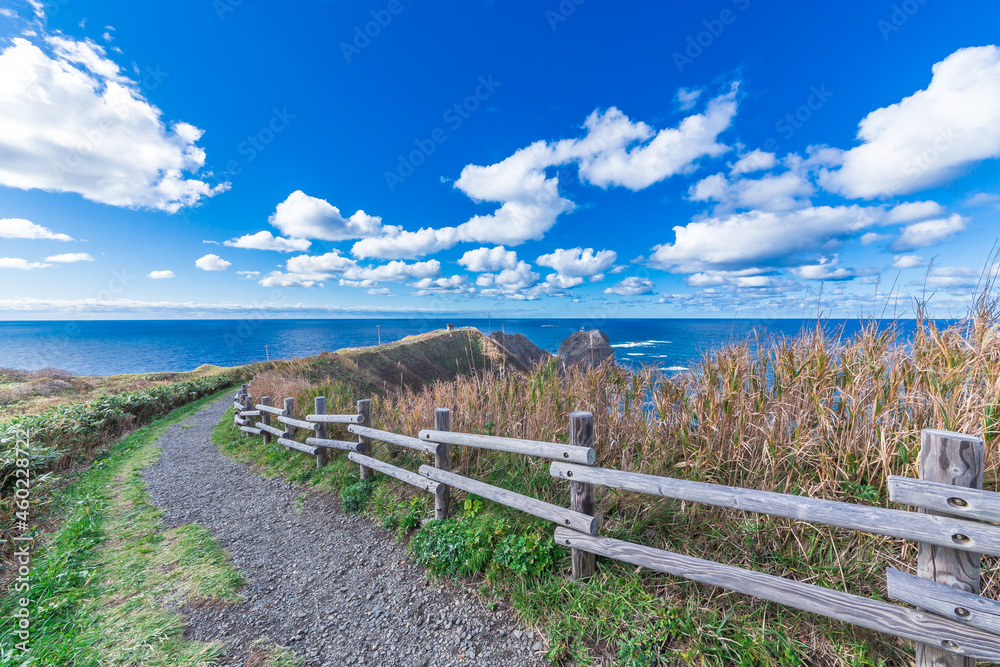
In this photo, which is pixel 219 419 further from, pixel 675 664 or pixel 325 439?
pixel 675 664

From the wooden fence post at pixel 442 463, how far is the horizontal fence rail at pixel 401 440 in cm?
9

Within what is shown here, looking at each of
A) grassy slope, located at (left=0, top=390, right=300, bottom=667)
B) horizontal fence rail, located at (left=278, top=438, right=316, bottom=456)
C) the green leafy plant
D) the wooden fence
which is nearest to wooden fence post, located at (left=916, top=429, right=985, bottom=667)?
the wooden fence

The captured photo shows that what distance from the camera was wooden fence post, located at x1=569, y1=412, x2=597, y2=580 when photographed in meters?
3.48

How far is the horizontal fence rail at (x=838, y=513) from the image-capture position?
6.69 ft

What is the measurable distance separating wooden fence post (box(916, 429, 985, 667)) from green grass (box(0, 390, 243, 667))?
540 cm

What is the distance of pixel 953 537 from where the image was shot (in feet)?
6.84

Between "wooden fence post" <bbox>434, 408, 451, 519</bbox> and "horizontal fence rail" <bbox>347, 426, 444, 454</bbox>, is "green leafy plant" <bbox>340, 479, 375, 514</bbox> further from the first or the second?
"wooden fence post" <bbox>434, 408, 451, 519</bbox>

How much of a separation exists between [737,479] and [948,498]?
1732mm

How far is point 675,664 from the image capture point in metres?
2.69

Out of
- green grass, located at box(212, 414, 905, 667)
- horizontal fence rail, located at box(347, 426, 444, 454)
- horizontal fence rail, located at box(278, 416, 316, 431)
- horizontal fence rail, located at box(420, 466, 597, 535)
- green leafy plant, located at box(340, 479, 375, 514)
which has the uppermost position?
horizontal fence rail, located at box(347, 426, 444, 454)

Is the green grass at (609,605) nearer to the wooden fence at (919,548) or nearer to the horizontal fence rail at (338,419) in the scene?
the wooden fence at (919,548)

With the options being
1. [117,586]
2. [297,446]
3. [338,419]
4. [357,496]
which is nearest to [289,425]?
[297,446]

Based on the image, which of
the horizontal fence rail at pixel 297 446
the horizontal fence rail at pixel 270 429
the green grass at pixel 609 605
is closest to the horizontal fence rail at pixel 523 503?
the green grass at pixel 609 605

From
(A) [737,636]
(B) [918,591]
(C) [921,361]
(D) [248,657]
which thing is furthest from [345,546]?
(C) [921,361]
